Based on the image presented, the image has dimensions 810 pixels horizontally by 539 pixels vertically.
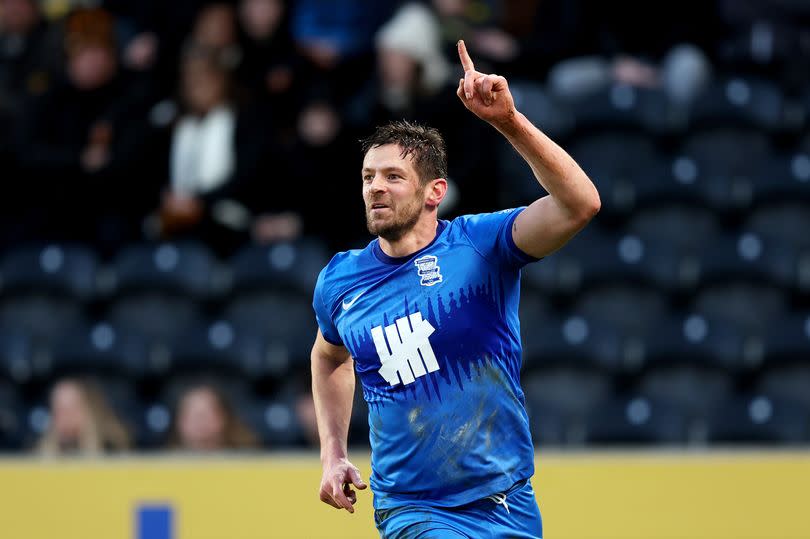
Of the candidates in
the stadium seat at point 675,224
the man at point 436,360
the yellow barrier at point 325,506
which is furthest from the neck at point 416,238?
the stadium seat at point 675,224

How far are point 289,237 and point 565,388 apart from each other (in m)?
2.22

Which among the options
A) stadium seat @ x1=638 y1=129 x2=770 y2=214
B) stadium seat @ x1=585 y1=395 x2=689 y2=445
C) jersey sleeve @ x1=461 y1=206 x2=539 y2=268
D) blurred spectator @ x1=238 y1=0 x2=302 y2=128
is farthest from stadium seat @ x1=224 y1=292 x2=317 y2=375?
jersey sleeve @ x1=461 y1=206 x2=539 y2=268

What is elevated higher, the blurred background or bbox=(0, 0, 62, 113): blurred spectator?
bbox=(0, 0, 62, 113): blurred spectator

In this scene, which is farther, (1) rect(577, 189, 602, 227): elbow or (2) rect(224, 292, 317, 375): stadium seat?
(2) rect(224, 292, 317, 375): stadium seat

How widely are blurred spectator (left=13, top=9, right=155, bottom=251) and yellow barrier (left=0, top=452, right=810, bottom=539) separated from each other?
103 inches

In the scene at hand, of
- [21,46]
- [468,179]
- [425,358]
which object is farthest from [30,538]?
[21,46]

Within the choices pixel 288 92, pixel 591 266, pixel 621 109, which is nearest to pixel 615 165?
pixel 621 109

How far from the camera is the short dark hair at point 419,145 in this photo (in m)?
4.50

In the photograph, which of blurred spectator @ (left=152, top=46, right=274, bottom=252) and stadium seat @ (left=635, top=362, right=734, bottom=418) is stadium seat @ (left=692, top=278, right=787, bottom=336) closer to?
stadium seat @ (left=635, top=362, right=734, bottom=418)

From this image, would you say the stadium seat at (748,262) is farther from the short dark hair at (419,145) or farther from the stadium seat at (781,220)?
the short dark hair at (419,145)

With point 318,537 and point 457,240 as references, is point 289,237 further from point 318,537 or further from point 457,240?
point 457,240

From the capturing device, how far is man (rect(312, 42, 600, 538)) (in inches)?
173

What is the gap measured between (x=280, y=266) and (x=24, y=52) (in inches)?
132

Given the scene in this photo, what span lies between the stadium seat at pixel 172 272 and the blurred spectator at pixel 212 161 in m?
0.20
